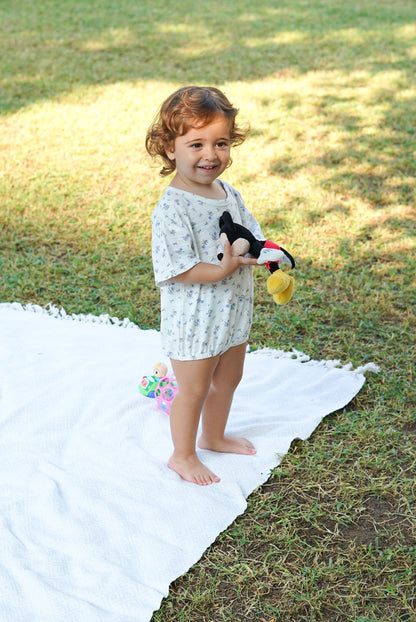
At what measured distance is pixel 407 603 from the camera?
2.00m

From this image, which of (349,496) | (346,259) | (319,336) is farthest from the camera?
(346,259)

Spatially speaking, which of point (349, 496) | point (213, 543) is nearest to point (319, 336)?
point (349, 496)

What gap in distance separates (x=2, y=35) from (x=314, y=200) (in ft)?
19.3

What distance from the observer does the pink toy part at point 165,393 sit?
2.88 metres

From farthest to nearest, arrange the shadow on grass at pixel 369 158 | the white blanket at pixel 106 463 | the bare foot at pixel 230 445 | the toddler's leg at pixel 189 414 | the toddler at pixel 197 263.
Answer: the shadow on grass at pixel 369 158 < the bare foot at pixel 230 445 < the toddler's leg at pixel 189 414 < the toddler at pixel 197 263 < the white blanket at pixel 106 463

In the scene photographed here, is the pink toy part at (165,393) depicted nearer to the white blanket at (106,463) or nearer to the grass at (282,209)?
the white blanket at (106,463)

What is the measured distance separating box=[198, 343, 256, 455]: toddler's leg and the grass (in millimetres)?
210

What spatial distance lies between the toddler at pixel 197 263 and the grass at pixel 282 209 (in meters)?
0.41

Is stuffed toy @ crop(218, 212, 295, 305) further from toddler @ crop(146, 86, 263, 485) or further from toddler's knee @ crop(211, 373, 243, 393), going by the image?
toddler's knee @ crop(211, 373, 243, 393)

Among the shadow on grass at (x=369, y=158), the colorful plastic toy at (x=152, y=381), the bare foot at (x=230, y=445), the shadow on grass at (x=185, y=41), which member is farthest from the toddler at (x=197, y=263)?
the shadow on grass at (x=185, y=41)

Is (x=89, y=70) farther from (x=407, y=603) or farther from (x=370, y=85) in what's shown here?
(x=407, y=603)

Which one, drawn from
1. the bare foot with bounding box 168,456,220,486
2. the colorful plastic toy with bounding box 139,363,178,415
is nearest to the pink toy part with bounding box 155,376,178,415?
the colorful plastic toy with bounding box 139,363,178,415

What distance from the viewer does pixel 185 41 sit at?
347 inches

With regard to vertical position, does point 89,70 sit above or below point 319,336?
above
